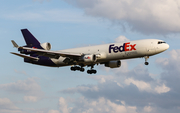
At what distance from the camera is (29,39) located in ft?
244

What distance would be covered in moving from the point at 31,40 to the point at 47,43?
16.4 feet

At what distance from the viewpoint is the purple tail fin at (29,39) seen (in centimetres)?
7362

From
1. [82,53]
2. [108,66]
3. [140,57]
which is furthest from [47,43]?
[140,57]

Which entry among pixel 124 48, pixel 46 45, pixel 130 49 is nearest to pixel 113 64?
pixel 124 48

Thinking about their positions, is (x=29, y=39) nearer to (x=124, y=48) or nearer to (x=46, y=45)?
(x=46, y=45)

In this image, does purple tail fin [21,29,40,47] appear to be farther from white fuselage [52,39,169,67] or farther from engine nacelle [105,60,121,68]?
engine nacelle [105,60,121,68]

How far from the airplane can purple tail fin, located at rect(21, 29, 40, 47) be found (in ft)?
3.64

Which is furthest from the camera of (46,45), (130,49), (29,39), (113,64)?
(29,39)

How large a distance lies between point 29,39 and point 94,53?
1804 cm

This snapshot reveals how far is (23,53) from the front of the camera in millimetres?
70875

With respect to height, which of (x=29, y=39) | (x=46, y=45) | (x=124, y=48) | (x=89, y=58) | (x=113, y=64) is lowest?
(x=89, y=58)

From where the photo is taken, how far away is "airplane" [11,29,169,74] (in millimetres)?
61781

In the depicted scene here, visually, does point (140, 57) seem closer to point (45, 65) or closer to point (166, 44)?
point (166, 44)

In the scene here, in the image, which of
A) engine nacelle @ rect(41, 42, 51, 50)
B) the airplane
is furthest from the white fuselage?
engine nacelle @ rect(41, 42, 51, 50)
